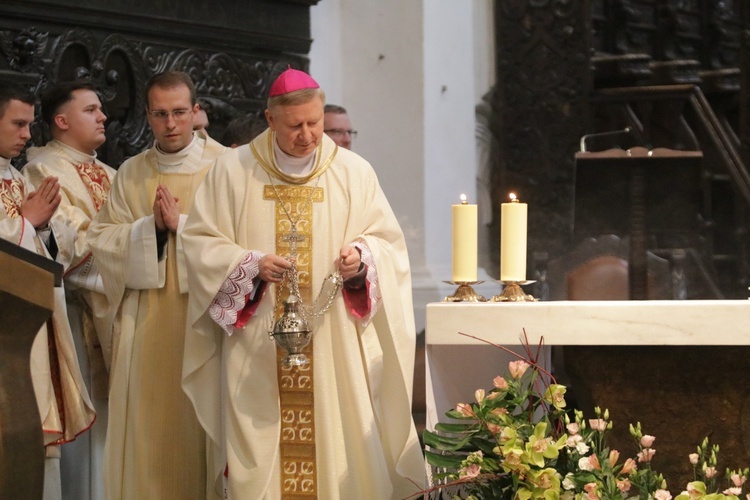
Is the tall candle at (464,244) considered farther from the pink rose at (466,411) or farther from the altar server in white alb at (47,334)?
the altar server in white alb at (47,334)

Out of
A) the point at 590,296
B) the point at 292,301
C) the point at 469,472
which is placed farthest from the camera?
the point at 590,296

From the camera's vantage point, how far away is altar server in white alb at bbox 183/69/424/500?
457 cm

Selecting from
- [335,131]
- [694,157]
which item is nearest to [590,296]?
[335,131]

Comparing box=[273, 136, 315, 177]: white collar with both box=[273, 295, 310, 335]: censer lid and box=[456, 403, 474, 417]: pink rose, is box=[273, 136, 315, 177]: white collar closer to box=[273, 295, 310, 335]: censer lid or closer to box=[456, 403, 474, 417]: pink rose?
box=[273, 295, 310, 335]: censer lid

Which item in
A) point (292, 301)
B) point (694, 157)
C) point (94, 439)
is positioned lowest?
point (94, 439)

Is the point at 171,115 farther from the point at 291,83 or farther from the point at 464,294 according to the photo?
the point at 464,294

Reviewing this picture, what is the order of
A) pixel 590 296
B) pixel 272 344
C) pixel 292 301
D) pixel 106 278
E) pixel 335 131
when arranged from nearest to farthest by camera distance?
pixel 292 301 → pixel 272 344 → pixel 106 278 → pixel 335 131 → pixel 590 296

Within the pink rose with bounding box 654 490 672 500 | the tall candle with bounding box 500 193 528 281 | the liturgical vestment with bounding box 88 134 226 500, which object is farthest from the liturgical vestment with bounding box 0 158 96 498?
the pink rose with bounding box 654 490 672 500

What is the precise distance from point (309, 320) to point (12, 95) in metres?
1.91

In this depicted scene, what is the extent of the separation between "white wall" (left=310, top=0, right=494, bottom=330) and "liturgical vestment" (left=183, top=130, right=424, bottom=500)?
3667 mm

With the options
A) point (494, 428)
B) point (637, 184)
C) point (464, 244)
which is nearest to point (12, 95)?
point (464, 244)

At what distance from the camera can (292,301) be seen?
14.3 feet

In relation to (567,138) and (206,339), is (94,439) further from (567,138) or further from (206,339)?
(567,138)

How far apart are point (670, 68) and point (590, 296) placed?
9.55ft
